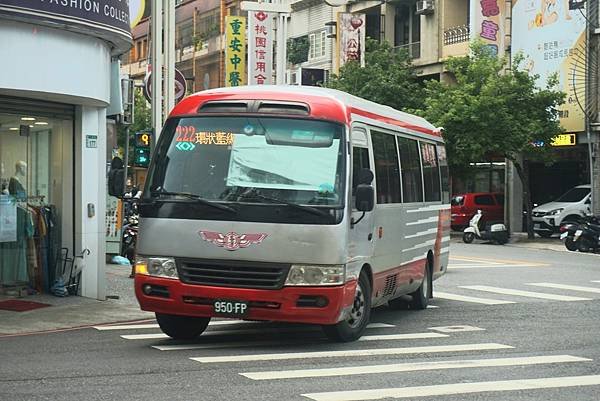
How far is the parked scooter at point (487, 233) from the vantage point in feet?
112

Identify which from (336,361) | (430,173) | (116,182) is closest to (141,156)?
(430,173)

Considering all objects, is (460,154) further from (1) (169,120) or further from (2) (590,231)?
(1) (169,120)

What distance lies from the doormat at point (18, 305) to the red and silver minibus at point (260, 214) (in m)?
3.53

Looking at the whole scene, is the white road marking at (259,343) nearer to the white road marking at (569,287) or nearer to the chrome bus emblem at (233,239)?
the chrome bus emblem at (233,239)

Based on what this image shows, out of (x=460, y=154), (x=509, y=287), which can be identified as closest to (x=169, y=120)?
(x=509, y=287)

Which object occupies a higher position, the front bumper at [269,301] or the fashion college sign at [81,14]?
the fashion college sign at [81,14]

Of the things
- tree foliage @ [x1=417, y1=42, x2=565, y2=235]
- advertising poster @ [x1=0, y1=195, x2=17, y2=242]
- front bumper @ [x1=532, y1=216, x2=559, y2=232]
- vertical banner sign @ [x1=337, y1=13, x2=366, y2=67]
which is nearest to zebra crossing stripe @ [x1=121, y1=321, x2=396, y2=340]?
advertising poster @ [x1=0, y1=195, x2=17, y2=242]

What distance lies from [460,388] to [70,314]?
680cm

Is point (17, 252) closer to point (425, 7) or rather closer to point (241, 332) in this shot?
point (241, 332)

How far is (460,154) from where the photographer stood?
118 feet

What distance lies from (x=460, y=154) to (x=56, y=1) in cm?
2414

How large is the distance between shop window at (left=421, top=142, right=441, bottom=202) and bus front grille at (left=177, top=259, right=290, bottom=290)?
5003 millimetres

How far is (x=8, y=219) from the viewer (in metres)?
14.8

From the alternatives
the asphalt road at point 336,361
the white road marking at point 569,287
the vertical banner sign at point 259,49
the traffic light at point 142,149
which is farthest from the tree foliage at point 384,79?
the asphalt road at point 336,361
